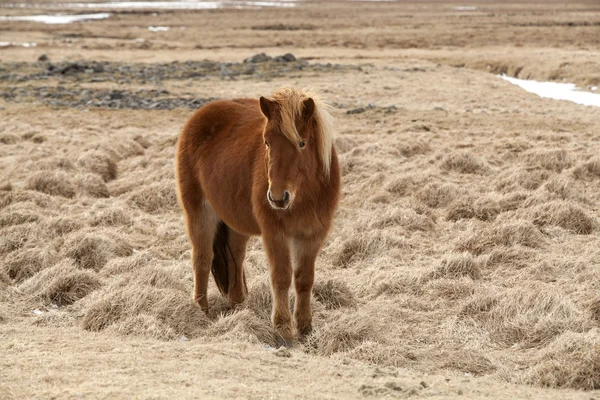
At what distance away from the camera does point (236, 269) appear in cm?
620

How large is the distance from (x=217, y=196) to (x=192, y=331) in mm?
1097

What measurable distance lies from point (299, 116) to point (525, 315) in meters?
2.41

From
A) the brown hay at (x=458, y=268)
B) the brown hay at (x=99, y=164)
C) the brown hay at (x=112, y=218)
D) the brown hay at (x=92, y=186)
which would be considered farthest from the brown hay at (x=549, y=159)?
the brown hay at (x=99, y=164)

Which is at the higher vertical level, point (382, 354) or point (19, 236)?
point (382, 354)

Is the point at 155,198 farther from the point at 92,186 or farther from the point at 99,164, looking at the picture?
the point at 99,164

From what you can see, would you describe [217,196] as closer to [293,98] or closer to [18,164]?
[293,98]

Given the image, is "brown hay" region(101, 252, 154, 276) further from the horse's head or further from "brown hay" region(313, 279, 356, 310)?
the horse's head

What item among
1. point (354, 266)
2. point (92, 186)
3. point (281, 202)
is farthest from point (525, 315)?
point (92, 186)

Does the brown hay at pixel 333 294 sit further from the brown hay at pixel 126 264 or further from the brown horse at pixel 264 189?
the brown hay at pixel 126 264

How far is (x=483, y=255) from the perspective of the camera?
7.18 m

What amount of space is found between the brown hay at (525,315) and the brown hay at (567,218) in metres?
2.05

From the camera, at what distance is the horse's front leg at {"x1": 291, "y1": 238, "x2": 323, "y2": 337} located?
17.6 ft

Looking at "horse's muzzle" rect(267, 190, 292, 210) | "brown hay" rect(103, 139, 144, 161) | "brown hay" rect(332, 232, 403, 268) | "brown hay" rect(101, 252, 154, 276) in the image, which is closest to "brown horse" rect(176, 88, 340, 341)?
"horse's muzzle" rect(267, 190, 292, 210)

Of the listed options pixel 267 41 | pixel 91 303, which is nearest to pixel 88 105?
pixel 91 303
